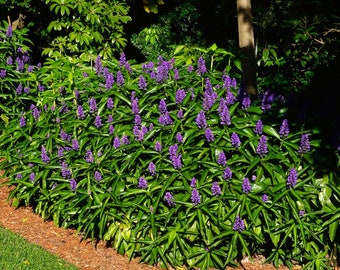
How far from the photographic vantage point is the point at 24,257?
16.6ft

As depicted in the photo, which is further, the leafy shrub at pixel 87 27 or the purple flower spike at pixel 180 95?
the leafy shrub at pixel 87 27

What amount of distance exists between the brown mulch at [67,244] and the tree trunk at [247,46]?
2100 mm

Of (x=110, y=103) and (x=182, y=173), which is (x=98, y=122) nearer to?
(x=110, y=103)

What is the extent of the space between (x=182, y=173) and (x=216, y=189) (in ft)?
1.21

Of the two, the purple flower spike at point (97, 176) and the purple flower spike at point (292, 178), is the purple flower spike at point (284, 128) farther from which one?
the purple flower spike at point (97, 176)

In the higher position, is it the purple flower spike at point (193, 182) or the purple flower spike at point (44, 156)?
the purple flower spike at point (193, 182)

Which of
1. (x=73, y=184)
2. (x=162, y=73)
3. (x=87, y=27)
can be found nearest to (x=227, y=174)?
(x=162, y=73)

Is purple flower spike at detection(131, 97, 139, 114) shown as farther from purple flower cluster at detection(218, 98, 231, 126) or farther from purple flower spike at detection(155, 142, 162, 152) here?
purple flower cluster at detection(218, 98, 231, 126)

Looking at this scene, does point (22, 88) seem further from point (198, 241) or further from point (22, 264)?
point (198, 241)

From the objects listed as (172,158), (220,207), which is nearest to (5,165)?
(172,158)

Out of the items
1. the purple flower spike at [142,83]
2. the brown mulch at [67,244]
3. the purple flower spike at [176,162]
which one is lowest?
A: the brown mulch at [67,244]

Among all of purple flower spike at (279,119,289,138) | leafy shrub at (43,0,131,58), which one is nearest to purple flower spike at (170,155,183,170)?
purple flower spike at (279,119,289,138)

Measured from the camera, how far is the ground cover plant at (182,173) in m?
4.88

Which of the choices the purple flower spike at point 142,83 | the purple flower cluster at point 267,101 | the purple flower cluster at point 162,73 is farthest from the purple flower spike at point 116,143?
the purple flower cluster at point 267,101
